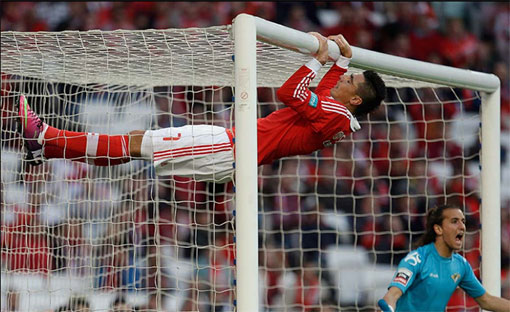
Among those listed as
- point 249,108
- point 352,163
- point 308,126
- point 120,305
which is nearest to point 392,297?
point 308,126

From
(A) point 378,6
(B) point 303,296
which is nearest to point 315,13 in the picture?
(A) point 378,6

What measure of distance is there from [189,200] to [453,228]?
111 inches

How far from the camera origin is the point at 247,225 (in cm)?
392

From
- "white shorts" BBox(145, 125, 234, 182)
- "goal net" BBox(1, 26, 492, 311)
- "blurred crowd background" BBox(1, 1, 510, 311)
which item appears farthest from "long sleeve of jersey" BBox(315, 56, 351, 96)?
"blurred crowd background" BBox(1, 1, 510, 311)

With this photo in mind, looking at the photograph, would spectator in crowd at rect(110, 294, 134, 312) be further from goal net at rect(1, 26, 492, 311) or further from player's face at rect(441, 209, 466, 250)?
player's face at rect(441, 209, 466, 250)

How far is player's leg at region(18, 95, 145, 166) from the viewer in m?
4.51

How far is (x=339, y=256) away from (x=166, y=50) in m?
3.89

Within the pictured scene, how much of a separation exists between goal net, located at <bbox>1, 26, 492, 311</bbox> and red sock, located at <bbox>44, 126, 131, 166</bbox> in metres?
0.48

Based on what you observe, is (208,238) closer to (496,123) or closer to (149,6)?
(149,6)

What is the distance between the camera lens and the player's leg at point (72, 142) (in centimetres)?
451

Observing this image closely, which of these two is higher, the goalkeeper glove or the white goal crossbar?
the white goal crossbar

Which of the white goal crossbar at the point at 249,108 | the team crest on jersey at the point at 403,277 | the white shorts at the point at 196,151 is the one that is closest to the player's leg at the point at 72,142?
the white shorts at the point at 196,151

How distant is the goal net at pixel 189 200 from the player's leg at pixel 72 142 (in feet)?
1.48

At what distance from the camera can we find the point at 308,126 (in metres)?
4.50
